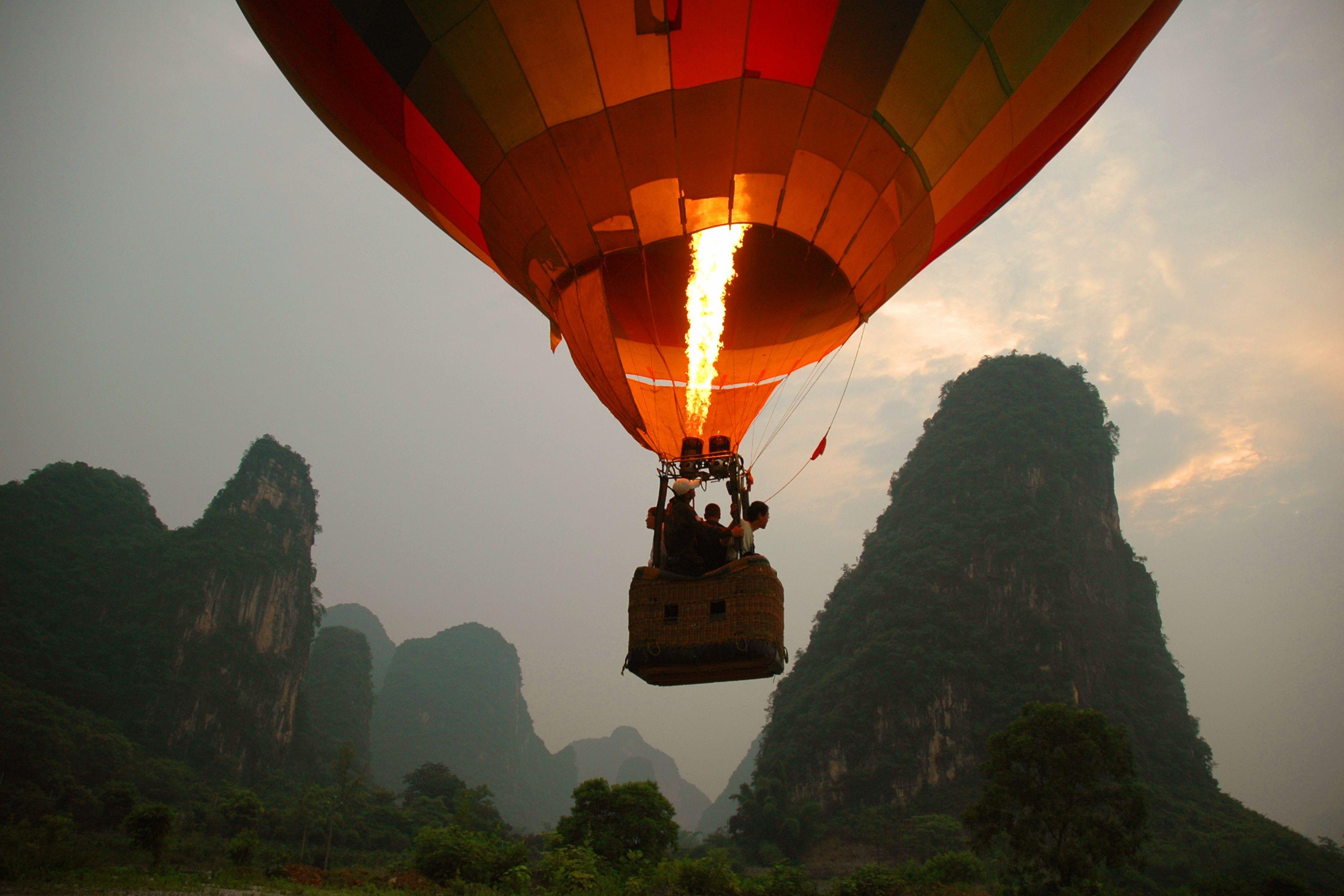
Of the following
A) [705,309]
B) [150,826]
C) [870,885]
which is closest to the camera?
[705,309]

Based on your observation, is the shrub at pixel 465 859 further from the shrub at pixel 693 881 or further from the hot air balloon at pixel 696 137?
the hot air balloon at pixel 696 137

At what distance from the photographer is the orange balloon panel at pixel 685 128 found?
9.02 feet

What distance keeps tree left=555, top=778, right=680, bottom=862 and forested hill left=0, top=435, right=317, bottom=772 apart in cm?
2226

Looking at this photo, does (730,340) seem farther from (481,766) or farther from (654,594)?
(481,766)

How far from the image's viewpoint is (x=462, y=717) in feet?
211

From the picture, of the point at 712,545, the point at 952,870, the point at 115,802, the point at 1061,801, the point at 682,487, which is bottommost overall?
the point at 952,870

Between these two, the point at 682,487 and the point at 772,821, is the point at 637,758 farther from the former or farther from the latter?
the point at 682,487

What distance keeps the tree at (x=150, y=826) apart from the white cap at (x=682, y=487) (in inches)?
413

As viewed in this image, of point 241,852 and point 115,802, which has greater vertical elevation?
point 115,802

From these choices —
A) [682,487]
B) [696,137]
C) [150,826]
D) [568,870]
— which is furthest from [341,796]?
[696,137]

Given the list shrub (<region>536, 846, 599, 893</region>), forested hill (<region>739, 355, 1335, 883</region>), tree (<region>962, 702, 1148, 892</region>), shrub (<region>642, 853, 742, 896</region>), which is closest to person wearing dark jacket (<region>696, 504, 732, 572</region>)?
shrub (<region>536, 846, 599, 893</region>)

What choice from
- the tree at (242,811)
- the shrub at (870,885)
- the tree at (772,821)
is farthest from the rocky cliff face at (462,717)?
the shrub at (870,885)

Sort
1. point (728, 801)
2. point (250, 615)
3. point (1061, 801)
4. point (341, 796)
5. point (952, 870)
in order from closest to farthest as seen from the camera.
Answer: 1. point (1061, 801)
2. point (952, 870)
3. point (341, 796)
4. point (250, 615)
5. point (728, 801)

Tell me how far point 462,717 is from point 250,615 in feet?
111
